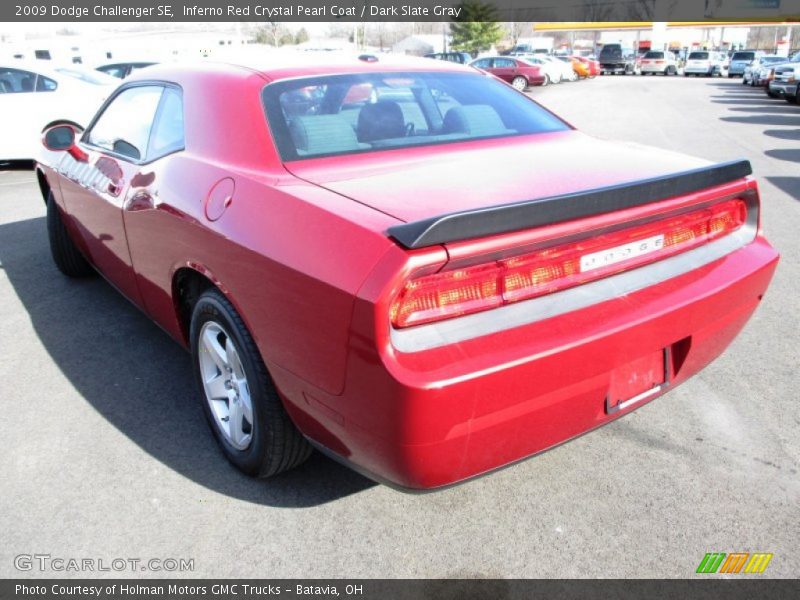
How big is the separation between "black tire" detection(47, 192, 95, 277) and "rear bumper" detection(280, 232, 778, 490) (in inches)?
135

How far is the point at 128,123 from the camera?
11.8 feet

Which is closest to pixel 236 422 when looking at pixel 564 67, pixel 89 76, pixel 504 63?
pixel 89 76

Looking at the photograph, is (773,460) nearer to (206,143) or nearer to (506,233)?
(506,233)

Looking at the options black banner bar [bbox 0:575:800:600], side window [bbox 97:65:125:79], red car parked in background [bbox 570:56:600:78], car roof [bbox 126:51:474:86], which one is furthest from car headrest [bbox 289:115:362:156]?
red car parked in background [bbox 570:56:600:78]

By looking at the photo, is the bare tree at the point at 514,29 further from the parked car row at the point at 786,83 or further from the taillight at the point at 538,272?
the taillight at the point at 538,272

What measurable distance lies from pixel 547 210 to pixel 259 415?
1238mm

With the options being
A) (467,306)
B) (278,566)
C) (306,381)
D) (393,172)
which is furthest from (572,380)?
(278,566)

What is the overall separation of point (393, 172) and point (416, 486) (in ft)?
3.62

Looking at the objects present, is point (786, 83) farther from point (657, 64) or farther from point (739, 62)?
point (657, 64)

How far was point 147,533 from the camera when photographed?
2.45 meters

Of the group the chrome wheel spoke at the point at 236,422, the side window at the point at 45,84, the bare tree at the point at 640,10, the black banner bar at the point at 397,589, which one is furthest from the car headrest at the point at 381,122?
the bare tree at the point at 640,10

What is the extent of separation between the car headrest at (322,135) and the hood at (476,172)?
8 centimetres

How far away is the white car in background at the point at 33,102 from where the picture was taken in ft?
32.2

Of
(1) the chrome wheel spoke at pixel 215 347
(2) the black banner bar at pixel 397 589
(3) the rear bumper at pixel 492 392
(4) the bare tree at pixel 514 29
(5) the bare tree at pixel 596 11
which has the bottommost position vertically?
(2) the black banner bar at pixel 397 589
